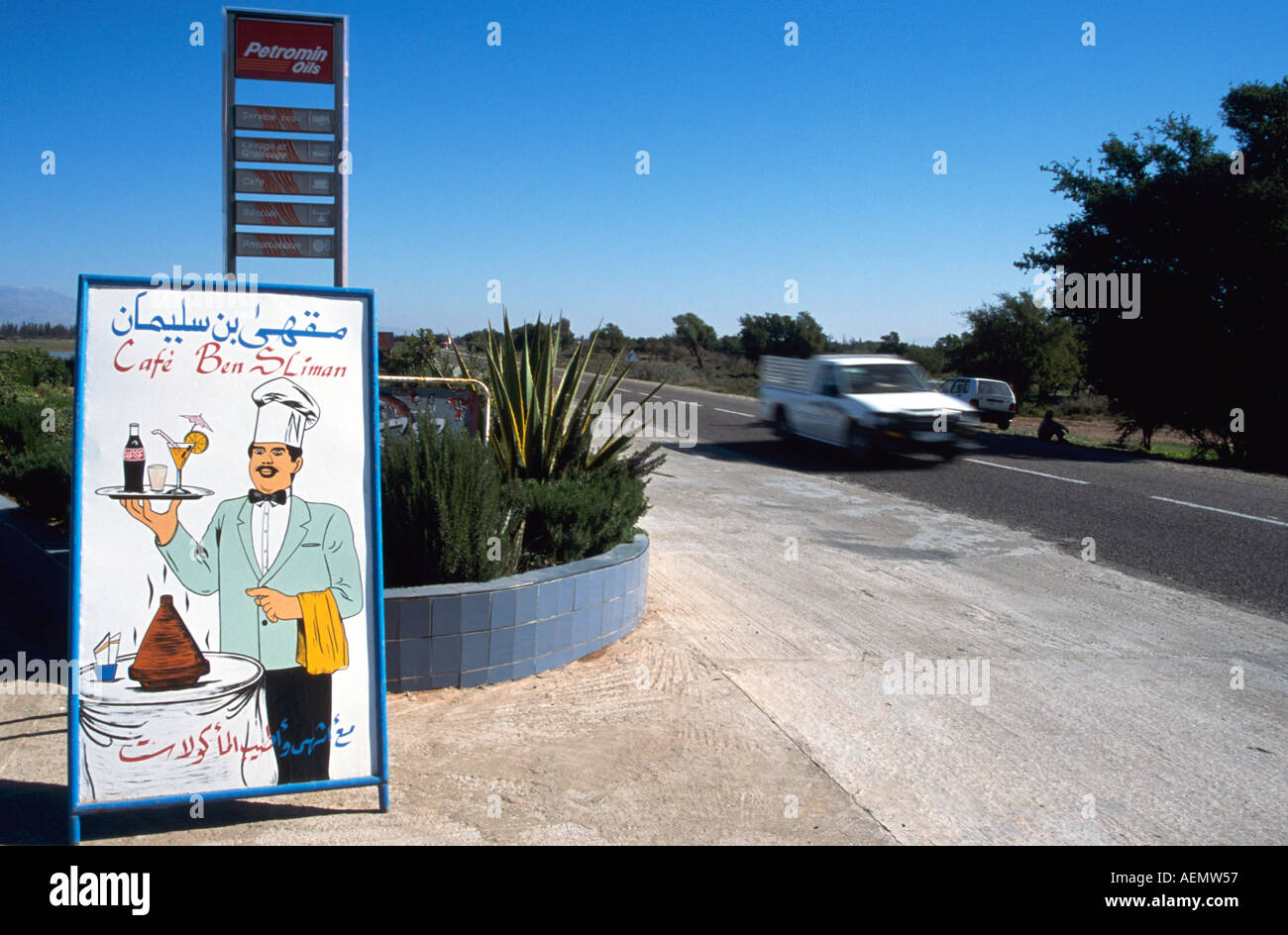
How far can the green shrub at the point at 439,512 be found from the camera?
→ 4.73 m

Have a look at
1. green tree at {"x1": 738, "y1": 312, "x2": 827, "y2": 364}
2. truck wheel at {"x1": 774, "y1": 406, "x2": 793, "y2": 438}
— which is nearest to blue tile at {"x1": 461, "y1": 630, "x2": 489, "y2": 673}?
truck wheel at {"x1": 774, "y1": 406, "x2": 793, "y2": 438}

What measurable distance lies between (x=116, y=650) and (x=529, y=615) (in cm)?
197

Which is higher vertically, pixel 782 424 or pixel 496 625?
pixel 782 424

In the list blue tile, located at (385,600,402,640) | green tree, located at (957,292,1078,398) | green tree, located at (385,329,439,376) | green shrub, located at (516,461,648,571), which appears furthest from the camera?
green tree, located at (957,292,1078,398)

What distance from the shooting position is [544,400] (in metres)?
6.55

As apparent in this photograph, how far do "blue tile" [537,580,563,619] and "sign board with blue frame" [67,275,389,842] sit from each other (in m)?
1.35

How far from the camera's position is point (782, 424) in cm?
1730

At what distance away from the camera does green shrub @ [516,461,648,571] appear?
555cm

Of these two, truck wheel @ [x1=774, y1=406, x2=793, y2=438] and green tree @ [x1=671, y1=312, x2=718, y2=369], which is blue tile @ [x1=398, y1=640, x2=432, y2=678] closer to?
truck wheel @ [x1=774, y1=406, x2=793, y2=438]

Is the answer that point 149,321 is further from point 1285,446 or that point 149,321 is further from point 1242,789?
point 1285,446

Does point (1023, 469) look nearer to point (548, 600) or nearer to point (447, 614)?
point (548, 600)

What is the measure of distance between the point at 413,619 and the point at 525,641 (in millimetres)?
617

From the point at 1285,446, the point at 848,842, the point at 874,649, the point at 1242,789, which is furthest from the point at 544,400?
the point at 1285,446

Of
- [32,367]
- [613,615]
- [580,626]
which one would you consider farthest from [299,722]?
[32,367]
